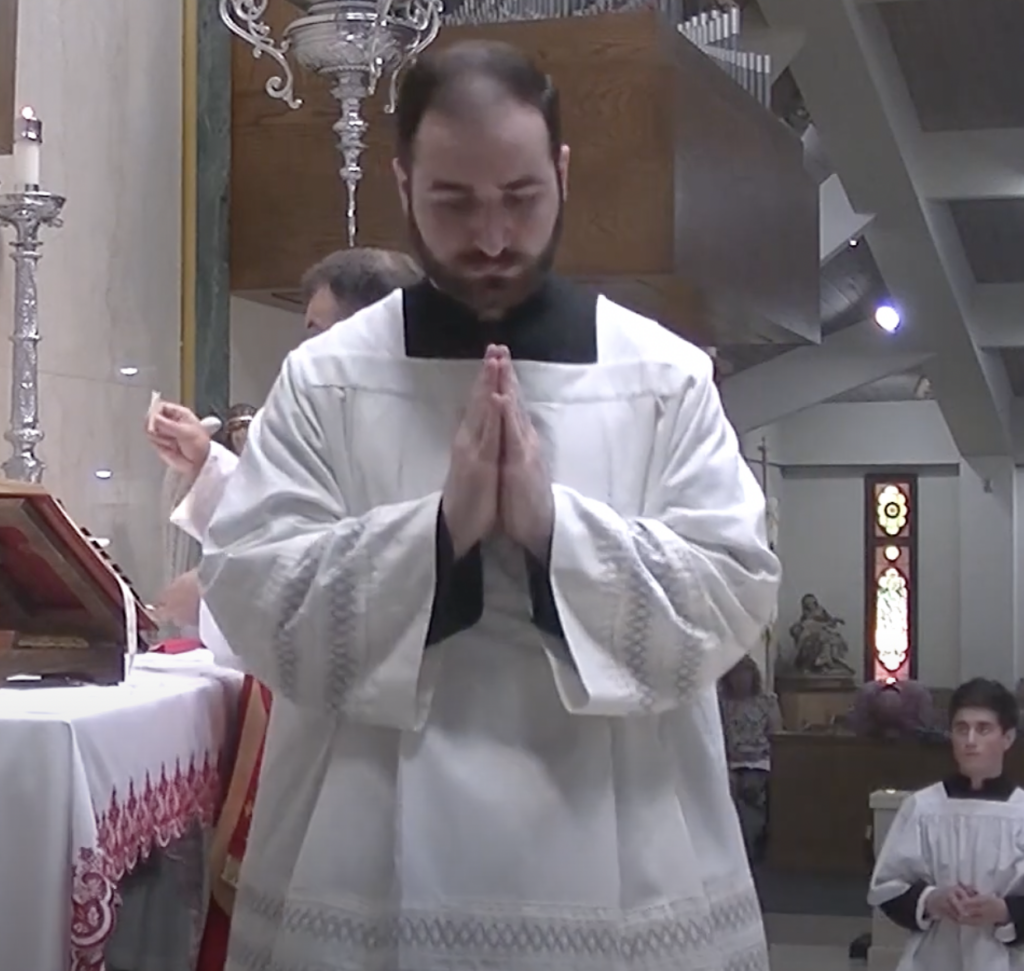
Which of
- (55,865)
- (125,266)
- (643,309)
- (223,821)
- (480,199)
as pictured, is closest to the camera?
(480,199)

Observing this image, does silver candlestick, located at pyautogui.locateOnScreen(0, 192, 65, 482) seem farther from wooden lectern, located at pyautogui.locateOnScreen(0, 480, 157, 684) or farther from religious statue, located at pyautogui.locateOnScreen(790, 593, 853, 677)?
religious statue, located at pyautogui.locateOnScreen(790, 593, 853, 677)

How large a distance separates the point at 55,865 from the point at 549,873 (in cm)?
50

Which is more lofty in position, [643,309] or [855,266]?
[855,266]

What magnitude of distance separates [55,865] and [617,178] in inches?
121

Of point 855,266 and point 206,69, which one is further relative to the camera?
point 855,266

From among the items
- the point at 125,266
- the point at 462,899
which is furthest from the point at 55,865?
the point at 125,266

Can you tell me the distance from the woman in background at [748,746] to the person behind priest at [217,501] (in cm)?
775

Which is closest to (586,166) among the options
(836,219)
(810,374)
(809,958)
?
(809,958)

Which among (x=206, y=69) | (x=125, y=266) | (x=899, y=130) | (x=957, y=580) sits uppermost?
(x=899, y=130)

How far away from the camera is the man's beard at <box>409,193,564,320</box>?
1670 millimetres

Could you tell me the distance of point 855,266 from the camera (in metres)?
12.1

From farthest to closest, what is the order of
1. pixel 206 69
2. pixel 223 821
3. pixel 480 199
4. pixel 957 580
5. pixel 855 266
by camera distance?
pixel 957 580, pixel 855 266, pixel 206 69, pixel 223 821, pixel 480 199

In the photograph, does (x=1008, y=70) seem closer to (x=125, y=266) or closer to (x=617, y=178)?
(x=617, y=178)

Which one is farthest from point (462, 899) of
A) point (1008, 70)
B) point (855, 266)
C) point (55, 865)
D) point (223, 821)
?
point (855, 266)
